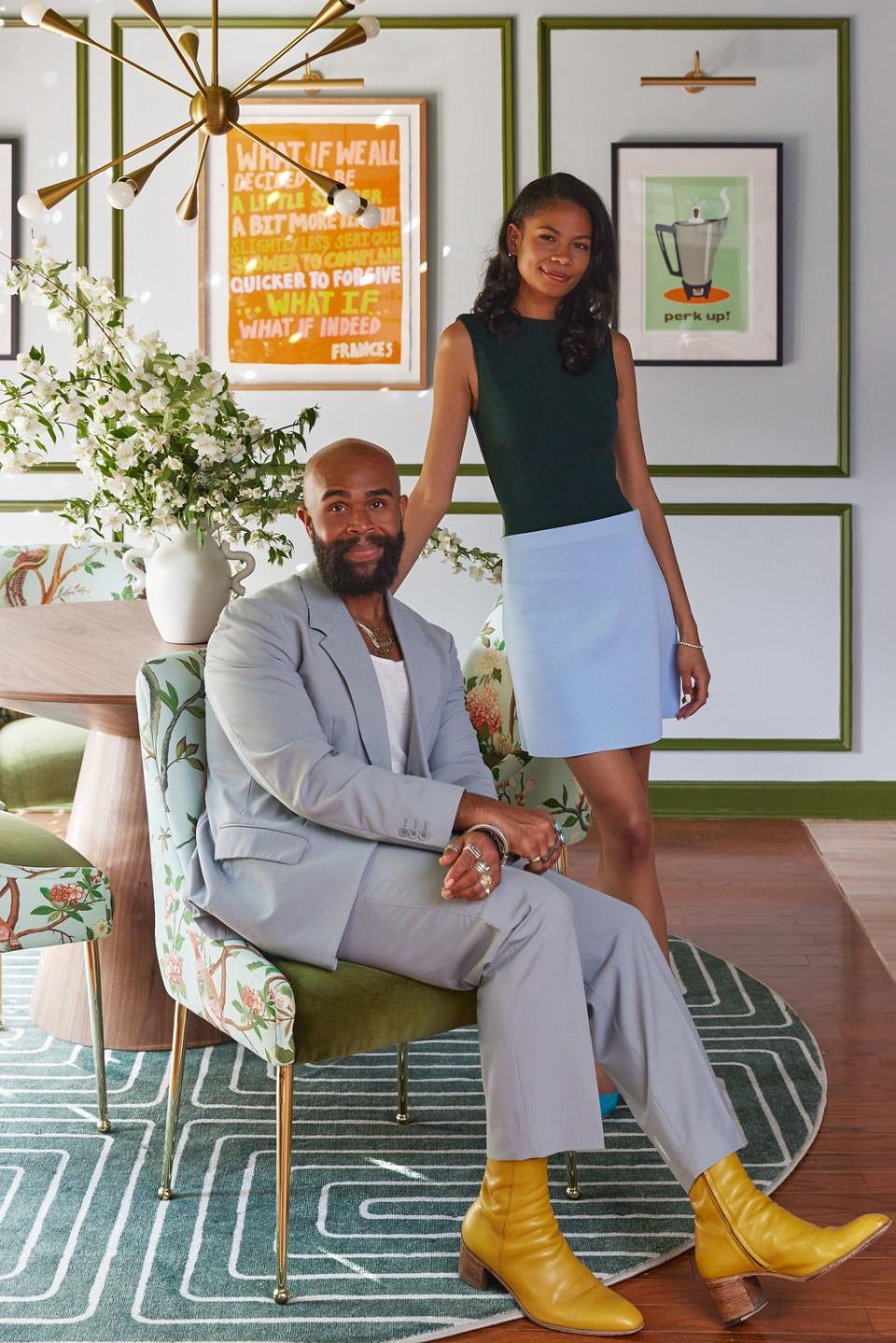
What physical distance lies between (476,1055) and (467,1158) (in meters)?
0.46

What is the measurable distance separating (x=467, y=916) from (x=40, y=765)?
179 cm

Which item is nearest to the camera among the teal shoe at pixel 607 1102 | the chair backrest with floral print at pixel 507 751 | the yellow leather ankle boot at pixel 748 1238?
the yellow leather ankle boot at pixel 748 1238

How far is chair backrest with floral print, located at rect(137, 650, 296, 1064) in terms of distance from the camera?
78.0 inches

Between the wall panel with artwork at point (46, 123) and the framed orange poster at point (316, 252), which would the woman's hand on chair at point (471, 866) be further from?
the wall panel with artwork at point (46, 123)

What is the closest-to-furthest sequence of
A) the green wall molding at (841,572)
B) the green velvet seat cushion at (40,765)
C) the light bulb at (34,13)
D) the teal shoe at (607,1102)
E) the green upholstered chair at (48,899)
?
the green upholstered chair at (48,899) → the teal shoe at (607,1102) → the light bulb at (34,13) → the green velvet seat cushion at (40,765) → the green wall molding at (841,572)

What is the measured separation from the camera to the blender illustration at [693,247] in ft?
14.6

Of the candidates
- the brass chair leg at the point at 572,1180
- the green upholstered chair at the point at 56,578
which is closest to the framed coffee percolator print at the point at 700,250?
the green upholstered chair at the point at 56,578

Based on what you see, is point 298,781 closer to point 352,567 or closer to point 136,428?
point 352,567

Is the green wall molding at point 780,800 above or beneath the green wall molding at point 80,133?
beneath

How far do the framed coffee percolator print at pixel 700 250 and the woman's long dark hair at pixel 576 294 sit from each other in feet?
6.95

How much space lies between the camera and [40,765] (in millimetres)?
3402

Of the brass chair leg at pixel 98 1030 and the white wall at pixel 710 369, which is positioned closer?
the brass chair leg at pixel 98 1030

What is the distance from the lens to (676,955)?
11.1 feet

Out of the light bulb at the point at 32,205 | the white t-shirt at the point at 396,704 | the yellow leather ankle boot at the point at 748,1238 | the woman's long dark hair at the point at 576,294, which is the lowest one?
the yellow leather ankle boot at the point at 748,1238
